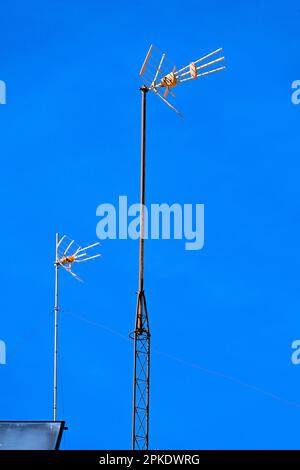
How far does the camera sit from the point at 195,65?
46.9 metres

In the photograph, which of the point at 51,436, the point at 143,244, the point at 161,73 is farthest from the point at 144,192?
the point at 51,436

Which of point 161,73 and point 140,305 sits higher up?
point 161,73

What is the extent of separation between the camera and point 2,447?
1470 inches
